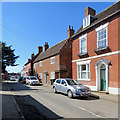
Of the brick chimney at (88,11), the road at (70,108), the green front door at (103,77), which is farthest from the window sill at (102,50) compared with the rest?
the brick chimney at (88,11)

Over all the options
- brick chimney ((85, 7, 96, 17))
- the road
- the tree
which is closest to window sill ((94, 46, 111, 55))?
the road

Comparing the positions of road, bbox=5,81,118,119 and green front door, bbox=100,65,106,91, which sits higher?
green front door, bbox=100,65,106,91

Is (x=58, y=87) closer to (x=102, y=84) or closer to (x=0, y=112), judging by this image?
(x=102, y=84)

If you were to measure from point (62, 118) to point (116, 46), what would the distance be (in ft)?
27.9

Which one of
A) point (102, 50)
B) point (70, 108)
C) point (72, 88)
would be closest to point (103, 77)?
point (102, 50)

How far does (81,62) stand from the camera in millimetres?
15516

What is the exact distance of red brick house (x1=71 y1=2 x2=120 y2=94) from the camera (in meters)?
11.2

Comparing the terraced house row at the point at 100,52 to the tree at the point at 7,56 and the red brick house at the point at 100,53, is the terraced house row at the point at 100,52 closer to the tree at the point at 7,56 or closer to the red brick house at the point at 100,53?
the red brick house at the point at 100,53

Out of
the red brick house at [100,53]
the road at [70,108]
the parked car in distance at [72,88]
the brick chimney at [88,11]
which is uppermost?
the brick chimney at [88,11]

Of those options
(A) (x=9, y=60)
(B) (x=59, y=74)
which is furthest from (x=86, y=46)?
(A) (x=9, y=60)

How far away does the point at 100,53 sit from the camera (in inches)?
505

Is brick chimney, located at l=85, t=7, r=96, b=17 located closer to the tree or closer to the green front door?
the green front door

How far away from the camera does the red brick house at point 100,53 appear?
11.2 meters

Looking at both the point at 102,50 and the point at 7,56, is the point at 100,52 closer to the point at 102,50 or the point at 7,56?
the point at 102,50
